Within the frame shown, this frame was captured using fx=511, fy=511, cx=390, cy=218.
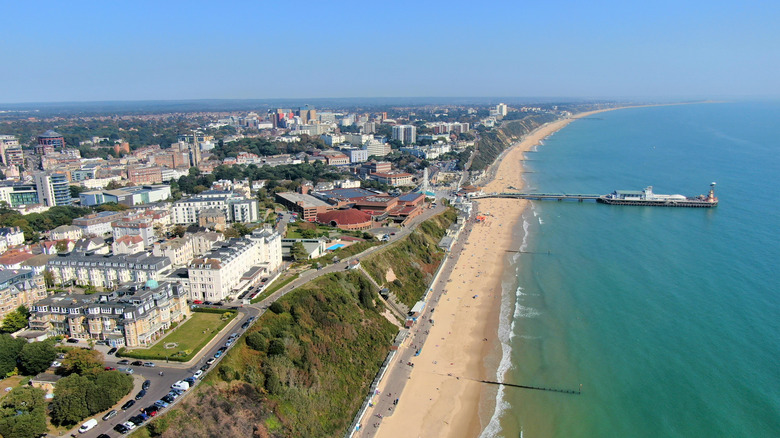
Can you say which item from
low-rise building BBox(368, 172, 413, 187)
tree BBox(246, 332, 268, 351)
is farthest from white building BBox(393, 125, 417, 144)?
tree BBox(246, 332, 268, 351)

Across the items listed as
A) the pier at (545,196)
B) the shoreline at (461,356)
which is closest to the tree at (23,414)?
the shoreline at (461,356)

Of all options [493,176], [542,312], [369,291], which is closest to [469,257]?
[542,312]

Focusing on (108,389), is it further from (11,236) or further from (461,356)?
(11,236)

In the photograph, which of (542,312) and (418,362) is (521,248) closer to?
(542,312)

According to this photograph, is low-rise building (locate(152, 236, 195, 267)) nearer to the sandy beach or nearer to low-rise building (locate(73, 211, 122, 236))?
low-rise building (locate(73, 211, 122, 236))

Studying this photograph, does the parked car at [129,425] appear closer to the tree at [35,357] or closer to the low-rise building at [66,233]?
the tree at [35,357]

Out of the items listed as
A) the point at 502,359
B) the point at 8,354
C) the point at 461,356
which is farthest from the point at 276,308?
the point at 502,359
